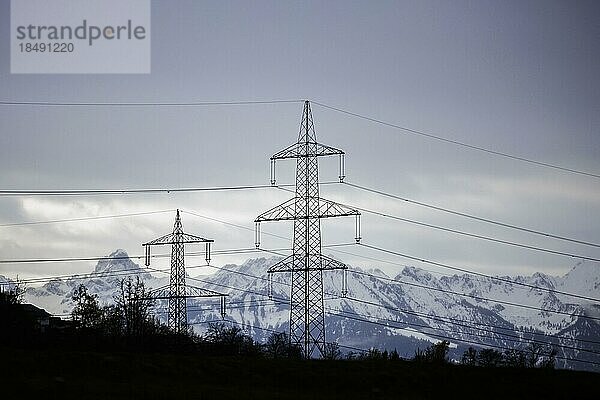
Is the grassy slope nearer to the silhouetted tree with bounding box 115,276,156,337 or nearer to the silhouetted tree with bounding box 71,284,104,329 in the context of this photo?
the silhouetted tree with bounding box 115,276,156,337

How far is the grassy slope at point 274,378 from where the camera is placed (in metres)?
47.1

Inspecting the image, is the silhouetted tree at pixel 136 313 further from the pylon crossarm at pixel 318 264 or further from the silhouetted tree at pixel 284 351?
the pylon crossarm at pixel 318 264

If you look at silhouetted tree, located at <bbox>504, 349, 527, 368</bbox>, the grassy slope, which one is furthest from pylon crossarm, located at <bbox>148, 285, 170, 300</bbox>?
the grassy slope

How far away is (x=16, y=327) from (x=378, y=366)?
121 feet

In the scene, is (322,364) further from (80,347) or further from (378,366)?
(80,347)

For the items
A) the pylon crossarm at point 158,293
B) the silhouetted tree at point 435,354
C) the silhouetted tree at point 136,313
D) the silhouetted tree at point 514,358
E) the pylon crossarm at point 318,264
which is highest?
the pylon crossarm at point 318,264

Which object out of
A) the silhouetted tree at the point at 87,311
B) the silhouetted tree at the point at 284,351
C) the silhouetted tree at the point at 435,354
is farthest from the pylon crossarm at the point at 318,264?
the silhouetted tree at the point at 87,311

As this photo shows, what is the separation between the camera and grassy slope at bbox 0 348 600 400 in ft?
154

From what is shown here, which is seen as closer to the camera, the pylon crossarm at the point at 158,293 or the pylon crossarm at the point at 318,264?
the pylon crossarm at the point at 318,264

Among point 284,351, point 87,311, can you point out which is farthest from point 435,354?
point 87,311

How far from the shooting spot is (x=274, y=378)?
51031 millimetres

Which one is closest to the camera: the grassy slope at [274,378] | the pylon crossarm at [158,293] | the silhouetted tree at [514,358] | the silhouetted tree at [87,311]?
the grassy slope at [274,378]

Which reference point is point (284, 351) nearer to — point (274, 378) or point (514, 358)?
point (514, 358)

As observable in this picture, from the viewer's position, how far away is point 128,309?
92875 millimetres
